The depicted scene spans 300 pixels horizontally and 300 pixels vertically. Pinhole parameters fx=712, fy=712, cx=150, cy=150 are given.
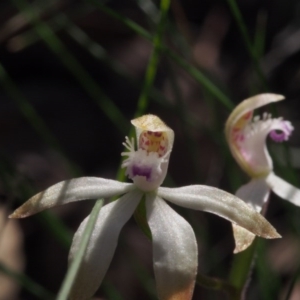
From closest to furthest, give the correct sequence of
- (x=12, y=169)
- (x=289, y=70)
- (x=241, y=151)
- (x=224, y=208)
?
(x=224, y=208), (x=241, y=151), (x=12, y=169), (x=289, y=70)

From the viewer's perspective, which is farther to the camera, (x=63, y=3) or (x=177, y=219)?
(x=63, y=3)

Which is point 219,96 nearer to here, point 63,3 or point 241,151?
point 241,151

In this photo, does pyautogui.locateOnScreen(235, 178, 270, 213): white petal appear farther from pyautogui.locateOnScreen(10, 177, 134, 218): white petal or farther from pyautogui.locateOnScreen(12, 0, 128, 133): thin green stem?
pyautogui.locateOnScreen(12, 0, 128, 133): thin green stem

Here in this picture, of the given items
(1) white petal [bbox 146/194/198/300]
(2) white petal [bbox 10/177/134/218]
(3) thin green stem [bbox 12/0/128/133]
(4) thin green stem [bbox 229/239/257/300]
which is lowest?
(4) thin green stem [bbox 229/239/257/300]

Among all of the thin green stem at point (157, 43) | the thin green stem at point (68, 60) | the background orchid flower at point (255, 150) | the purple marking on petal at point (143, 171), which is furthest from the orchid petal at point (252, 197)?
the thin green stem at point (68, 60)

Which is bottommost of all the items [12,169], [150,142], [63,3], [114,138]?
[114,138]

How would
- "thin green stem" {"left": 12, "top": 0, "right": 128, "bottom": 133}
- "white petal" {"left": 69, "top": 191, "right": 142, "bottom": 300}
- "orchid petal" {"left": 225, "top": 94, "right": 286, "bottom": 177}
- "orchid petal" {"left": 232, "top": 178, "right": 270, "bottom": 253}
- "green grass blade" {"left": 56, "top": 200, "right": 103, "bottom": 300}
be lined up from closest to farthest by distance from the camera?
"green grass blade" {"left": 56, "top": 200, "right": 103, "bottom": 300}
"white petal" {"left": 69, "top": 191, "right": 142, "bottom": 300}
"orchid petal" {"left": 232, "top": 178, "right": 270, "bottom": 253}
"orchid petal" {"left": 225, "top": 94, "right": 286, "bottom": 177}
"thin green stem" {"left": 12, "top": 0, "right": 128, "bottom": 133}

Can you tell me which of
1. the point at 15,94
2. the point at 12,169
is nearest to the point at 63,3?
the point at 15,94

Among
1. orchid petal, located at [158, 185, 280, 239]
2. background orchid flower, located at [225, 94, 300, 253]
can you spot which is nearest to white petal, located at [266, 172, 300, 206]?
background orchid flower, located at [225, 94, 300, 253]
